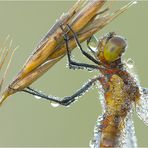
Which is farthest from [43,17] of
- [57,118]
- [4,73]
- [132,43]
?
[4,73]

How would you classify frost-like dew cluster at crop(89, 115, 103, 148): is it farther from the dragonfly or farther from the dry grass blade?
the dry grass blade

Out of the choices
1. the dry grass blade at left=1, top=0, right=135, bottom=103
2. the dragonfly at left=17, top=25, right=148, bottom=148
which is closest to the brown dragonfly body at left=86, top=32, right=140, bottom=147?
the dragonfly at left=17, top=25, right=148, bottom=148

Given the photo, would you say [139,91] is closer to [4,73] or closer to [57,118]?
→ [4,73]

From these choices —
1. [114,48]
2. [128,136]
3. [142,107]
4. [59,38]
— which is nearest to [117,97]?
[142,107]

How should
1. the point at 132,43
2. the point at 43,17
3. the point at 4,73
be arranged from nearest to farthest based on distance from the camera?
1. the point at 4,73
2. the point at 132,43
3. the point at 43,17

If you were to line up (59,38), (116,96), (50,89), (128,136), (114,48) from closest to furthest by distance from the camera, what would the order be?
(59,38), (114,48), (128,136), (116,96), (50,89)

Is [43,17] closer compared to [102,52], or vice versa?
[102,52]

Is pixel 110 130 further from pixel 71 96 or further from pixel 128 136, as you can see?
pixel 71 96

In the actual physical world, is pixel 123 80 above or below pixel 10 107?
below
